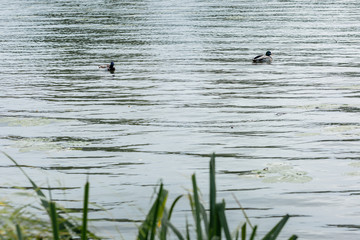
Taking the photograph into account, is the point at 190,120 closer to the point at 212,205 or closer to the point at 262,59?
the point at 262,59

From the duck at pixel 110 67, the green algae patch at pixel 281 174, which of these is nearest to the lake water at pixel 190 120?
the green algae patch at pixel 281 174

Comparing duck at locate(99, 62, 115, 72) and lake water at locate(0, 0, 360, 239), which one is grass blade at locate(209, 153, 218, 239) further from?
duck at locate(99, 62, 115, 72)

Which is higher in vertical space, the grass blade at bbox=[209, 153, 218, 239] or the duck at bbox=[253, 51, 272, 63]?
the duck at bbox=[253, 51, 272, 63]

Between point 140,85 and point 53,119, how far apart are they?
658 cm

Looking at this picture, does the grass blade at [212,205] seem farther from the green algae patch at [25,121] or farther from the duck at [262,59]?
the duck at [262,59]

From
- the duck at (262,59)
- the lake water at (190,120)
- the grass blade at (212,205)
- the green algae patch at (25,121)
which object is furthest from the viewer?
the duck at (262,59)

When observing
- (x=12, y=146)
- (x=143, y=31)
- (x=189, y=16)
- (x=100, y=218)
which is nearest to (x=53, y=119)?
(x=12, y=146)

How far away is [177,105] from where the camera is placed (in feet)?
Answer: 71.5

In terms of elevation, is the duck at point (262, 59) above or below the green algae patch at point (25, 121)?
above

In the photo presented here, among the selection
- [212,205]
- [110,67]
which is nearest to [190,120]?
[110,67]

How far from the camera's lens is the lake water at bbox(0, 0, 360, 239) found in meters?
12.3

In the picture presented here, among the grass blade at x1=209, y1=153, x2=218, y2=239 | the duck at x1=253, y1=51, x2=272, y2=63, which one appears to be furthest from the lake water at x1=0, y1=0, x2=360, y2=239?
the grass blade at x1=209, y1=153, x2=218, y2=239

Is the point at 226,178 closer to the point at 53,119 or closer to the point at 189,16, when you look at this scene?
the point at 53,119

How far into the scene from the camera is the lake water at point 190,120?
1226 cm
